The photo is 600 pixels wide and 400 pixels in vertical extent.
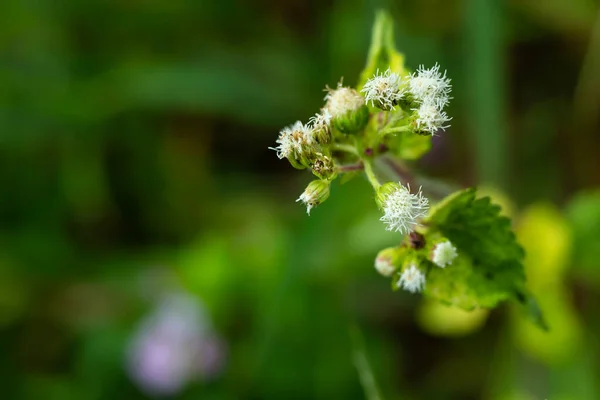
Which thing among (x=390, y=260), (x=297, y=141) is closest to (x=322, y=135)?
(x=297, y=141)

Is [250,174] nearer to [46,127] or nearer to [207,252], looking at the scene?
[207,252]

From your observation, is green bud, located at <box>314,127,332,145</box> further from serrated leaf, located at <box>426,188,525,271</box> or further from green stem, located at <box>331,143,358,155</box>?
serrated leaf, located at <box>426,188,525,271</box>

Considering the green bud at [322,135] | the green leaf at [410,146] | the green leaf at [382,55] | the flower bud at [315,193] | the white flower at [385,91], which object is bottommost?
the flower bud at [315,193]

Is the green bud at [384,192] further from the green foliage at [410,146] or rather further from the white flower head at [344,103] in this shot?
the green foliage at [410,146]

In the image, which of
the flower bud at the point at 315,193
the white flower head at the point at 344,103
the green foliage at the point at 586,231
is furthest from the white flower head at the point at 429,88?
the green foliage at the point at 586,231

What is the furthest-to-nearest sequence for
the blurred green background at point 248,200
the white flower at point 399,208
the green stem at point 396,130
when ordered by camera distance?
the blurred green background at point 248,200 → the green stem at point 396,130 → the white flower at point 399,208

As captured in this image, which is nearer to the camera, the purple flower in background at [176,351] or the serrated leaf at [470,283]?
the serrated leaf at [470,283]

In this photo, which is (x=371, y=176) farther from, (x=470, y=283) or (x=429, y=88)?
(x=470, y=283)

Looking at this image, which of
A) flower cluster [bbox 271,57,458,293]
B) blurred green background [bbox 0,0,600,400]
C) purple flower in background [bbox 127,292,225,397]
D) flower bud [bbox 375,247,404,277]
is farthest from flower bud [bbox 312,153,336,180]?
purple flower in background [bbox 127,292,225,397]
